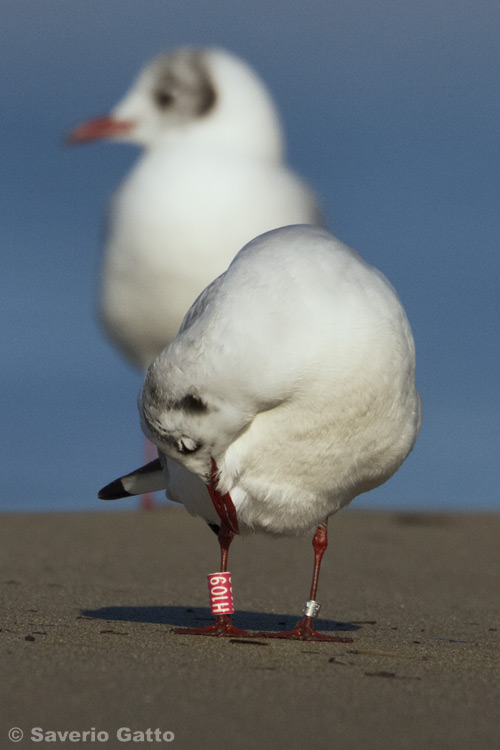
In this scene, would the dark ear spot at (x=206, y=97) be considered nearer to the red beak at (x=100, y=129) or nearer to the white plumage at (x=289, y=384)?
the red beak at (x=100, y=129)

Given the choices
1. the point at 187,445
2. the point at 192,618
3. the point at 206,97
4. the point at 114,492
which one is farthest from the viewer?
the point at 206,97

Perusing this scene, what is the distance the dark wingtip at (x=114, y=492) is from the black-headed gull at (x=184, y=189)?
22.0 ft

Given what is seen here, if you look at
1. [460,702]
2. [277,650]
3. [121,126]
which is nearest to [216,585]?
[277,650]

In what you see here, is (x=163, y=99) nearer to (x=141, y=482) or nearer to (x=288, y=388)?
(x=141, y=482)

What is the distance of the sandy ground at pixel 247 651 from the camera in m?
3.01

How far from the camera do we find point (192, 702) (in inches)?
126

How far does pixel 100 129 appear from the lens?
47.2ft

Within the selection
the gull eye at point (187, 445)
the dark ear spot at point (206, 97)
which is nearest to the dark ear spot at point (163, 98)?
the dark ear spot at point (206, 97)

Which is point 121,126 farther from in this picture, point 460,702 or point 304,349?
point 460,702

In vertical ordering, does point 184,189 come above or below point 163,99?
below

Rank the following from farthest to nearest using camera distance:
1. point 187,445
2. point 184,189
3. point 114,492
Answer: point 184,189, point 114,492, point 187,445

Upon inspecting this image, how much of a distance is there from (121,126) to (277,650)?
36.6ft

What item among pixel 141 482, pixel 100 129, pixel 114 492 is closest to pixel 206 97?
pixel 100 129

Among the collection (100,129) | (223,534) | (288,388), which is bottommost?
(223,534)
